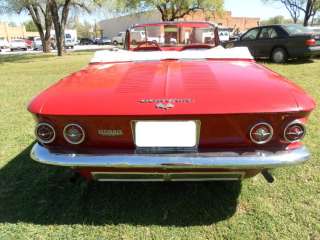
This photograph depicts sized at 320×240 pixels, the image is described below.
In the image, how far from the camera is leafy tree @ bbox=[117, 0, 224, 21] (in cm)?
2938

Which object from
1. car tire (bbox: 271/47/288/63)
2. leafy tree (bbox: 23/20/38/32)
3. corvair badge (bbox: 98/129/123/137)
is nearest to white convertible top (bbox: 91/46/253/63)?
corvair badge (bbox: 98/129/123/137)

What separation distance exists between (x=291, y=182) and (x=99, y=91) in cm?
199

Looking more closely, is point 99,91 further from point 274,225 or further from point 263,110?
point 274,225

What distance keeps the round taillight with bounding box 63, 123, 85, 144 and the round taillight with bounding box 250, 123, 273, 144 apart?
45.7 inches

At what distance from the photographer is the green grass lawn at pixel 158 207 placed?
2.51 metres

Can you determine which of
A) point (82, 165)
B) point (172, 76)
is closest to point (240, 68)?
point (172, 76)

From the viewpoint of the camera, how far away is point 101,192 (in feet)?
10.0

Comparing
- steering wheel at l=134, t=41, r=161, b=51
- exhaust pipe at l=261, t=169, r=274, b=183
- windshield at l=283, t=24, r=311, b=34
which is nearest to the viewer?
exhaust pipe at l=261, t=169, r=274, b=183

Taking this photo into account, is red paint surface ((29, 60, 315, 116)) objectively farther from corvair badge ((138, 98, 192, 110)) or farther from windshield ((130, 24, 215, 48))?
windshield ((130, 24, 215, 48))

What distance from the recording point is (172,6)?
29.9 meters

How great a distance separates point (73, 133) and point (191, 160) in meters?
0.84

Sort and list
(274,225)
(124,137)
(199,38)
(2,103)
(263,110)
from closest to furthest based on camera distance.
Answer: (263,110), (124,137), (274,225), (199,38), (2,103)

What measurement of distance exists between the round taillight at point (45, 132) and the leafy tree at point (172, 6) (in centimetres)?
2766

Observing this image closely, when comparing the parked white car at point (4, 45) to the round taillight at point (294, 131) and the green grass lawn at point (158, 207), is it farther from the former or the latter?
the round taillight at point (294, 131)
